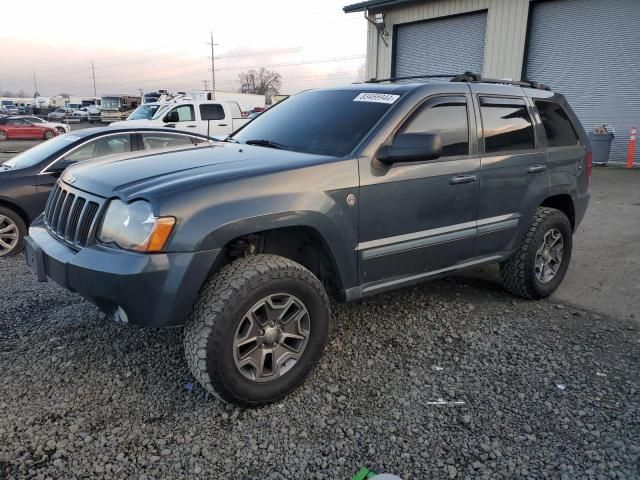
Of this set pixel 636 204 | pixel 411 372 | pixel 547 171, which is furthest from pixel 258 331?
pixel 636 204

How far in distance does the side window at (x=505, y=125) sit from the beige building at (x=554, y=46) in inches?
372

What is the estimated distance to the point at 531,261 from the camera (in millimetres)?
4293

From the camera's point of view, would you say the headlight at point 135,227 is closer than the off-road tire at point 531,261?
Yes

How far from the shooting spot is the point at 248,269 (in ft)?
8.99

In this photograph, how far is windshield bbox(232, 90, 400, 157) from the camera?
3.38m

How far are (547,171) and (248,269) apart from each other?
2856mm

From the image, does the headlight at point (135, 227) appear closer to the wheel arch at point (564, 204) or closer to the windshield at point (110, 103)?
the wheel arch at point (564, 204)

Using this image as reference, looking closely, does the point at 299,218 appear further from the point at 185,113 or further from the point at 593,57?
the point at 593,57

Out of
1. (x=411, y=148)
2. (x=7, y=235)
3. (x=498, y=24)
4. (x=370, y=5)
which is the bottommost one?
(x=7, y=235)

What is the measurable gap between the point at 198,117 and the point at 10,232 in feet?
31.4

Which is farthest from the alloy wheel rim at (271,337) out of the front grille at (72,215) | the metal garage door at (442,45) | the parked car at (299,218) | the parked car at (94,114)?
the parked car at (94,114)

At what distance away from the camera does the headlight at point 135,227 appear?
253 centimetres

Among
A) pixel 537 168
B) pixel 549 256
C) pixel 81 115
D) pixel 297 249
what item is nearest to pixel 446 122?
pixel 537 168

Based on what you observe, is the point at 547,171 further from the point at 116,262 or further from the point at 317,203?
the point at 116,262
